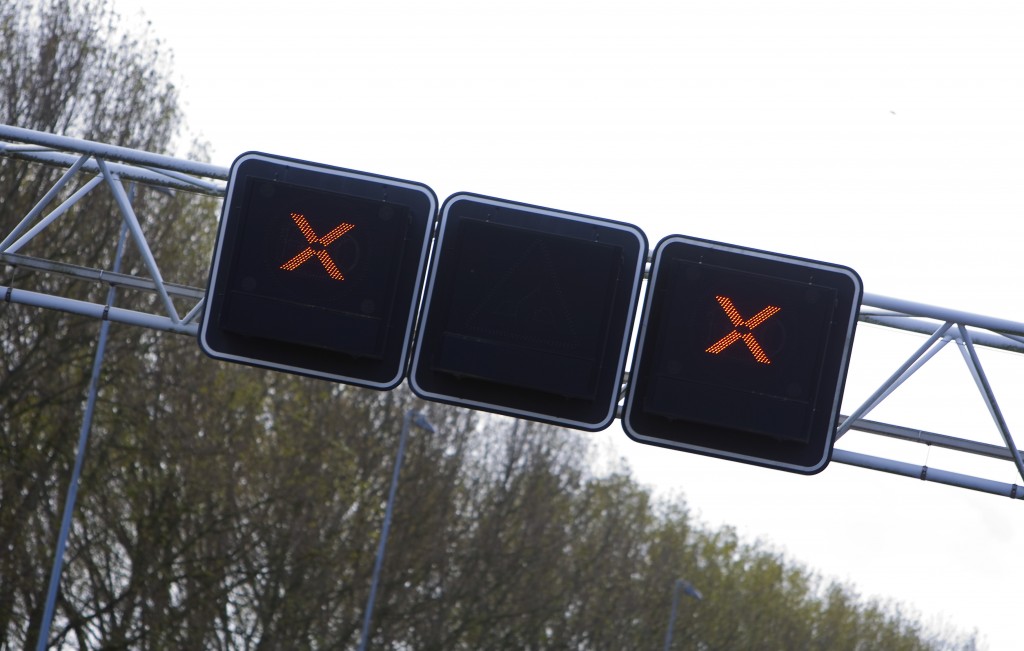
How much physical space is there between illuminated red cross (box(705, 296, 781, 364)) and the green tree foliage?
2146 centimetres

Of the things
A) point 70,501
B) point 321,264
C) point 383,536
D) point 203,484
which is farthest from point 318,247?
point 383,536

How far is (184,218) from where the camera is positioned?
96.2ft

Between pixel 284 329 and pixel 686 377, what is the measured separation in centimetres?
214

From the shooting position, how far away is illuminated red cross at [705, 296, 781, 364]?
25.9ft

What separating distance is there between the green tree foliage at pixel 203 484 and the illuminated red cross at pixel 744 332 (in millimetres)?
21462

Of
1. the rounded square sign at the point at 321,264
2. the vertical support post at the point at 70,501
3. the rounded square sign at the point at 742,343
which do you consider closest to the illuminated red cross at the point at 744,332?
the rounded square sign at the point at 742,343

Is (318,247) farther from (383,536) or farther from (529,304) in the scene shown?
(383,536)

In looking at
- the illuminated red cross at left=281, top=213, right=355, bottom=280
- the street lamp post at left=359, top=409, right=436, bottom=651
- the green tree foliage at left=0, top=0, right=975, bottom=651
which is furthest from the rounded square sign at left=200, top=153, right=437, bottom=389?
the street lamp post at left=359, top=409, right=436, bottom=651

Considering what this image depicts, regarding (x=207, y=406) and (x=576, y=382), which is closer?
(x=576, y=382)

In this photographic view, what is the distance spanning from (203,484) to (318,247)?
23132 millimetres

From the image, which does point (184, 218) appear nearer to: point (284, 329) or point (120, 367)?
point (120, 367)

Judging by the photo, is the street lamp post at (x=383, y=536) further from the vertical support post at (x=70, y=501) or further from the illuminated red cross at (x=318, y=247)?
the illuminated red cross at (x=318, y=247)

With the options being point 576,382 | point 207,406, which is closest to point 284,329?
point 576,382

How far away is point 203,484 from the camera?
3017cm
